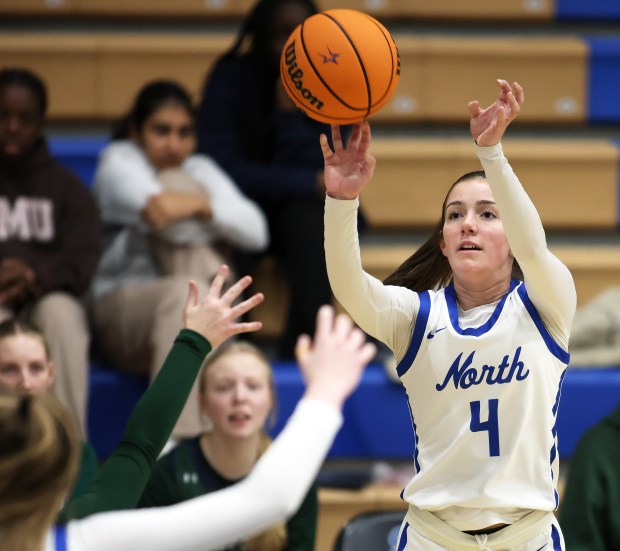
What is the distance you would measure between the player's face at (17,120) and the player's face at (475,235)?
8.47 feet

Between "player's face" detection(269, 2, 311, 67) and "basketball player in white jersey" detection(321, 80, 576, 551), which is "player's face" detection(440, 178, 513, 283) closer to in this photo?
"basketball player in white jersey" detection(321, 80, 576, 551)

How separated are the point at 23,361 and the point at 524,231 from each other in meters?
1.96

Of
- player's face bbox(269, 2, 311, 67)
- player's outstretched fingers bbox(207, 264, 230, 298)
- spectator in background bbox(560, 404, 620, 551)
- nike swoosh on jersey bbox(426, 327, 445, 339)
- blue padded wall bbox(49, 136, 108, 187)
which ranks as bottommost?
spectator in background bbox(560, 404, 620, 551)

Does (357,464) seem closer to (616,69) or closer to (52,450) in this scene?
(616,69)

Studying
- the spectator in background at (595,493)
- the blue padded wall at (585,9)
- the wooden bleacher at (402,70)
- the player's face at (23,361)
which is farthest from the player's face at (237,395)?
the blue padded wall at (585,9)

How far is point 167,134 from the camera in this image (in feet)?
16.8

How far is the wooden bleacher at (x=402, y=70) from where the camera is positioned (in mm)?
6133

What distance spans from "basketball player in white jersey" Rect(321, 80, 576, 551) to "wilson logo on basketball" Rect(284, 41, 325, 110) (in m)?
0.16

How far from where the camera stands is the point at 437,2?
642 centimetres

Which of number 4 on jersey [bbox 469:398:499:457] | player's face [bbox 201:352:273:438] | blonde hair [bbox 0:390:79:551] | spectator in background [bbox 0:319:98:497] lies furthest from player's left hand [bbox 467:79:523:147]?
spectator in background [bbox 0:319:98:497]

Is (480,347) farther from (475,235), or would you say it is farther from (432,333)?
(475,235)

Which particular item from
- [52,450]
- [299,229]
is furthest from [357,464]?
[52,450]

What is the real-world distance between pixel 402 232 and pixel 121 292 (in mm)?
1733

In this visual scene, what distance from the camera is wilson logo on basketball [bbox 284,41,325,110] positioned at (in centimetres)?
304
